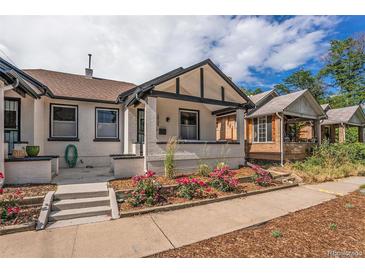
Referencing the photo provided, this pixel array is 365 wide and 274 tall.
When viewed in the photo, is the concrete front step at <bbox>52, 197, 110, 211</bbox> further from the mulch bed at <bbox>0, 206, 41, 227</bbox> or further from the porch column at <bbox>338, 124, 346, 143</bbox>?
the porch column at <bbox>338, 124, 346, 143</bbox>

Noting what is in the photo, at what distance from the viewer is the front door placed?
7.60 meters

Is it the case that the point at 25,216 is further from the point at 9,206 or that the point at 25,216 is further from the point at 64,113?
the point at 64,113

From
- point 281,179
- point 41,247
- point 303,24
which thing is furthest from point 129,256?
point 303,24

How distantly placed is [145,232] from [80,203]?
6.93ft

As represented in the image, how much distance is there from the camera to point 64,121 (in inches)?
358

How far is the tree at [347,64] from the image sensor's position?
30125 millimetres

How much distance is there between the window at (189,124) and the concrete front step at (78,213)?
6.76 metres

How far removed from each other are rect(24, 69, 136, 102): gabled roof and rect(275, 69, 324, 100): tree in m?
38.9

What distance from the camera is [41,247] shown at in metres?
3.09

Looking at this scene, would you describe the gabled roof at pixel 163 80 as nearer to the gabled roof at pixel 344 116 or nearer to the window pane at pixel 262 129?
the window pane at pixel 262 129

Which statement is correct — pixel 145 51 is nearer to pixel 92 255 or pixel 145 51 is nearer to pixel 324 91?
pixel 92 255

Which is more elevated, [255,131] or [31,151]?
[255,131]

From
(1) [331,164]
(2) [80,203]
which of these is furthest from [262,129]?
(2) [80,203]

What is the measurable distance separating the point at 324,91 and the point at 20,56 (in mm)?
45684
